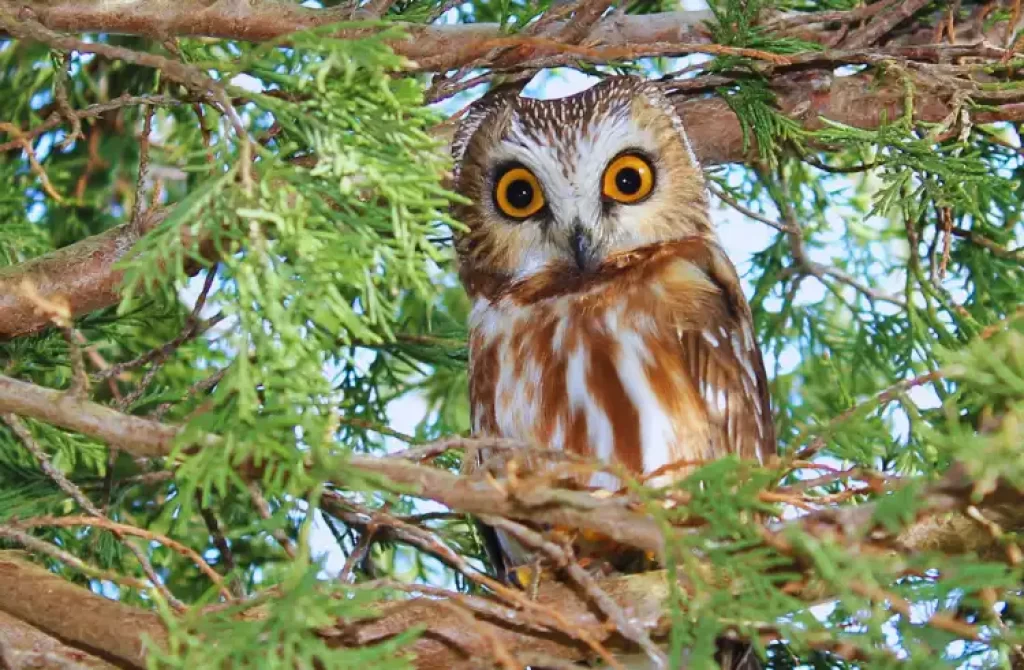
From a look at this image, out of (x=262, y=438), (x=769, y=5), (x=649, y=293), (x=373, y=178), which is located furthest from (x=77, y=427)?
(x=769, y=5)

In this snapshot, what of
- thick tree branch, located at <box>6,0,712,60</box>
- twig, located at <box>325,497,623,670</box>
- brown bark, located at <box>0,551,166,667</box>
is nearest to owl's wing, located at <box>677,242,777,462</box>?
thick tree branch, located at <box>6,0,712,60</box>

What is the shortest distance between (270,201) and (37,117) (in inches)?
82.8

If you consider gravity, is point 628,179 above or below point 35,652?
above

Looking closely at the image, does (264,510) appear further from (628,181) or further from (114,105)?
(628,181)

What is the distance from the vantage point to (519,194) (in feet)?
10.6

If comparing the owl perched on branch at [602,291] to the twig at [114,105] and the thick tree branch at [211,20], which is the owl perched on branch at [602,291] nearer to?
the thick tree branch at [211,20]

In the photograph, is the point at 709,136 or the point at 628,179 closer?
the point at 628,179

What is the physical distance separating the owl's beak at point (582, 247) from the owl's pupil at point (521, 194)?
233 mm

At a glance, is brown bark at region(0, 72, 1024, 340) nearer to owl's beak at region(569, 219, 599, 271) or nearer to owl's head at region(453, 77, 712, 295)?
owl's head at region(453, 77, 712, 295)

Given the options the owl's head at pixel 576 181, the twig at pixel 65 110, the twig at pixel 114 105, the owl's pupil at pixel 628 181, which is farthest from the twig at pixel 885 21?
the twig at pixel 65 110

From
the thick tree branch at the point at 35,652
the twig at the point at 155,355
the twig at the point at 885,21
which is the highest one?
the twig at the point at 885,21

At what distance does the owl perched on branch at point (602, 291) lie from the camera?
2.78 metres

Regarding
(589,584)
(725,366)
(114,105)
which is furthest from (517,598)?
(114,105)

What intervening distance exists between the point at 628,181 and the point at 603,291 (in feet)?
1.38
